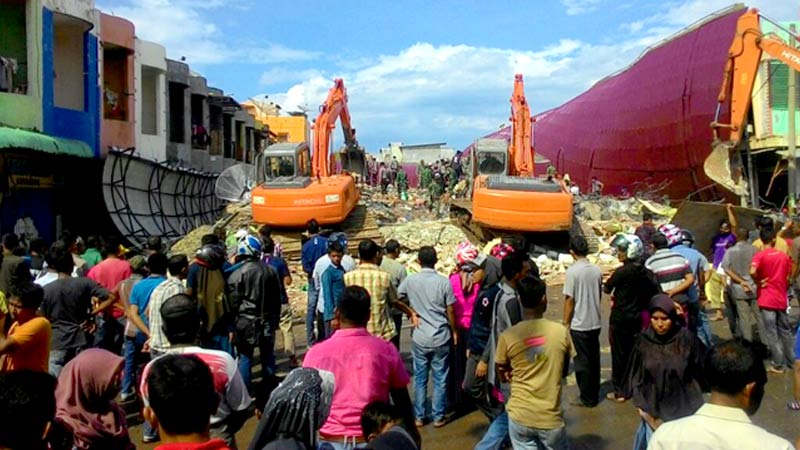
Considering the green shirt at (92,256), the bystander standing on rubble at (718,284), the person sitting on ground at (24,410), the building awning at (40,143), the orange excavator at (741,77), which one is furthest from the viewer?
the orange excavator at (741,77)

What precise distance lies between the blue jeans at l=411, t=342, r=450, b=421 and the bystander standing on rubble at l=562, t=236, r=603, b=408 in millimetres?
1162

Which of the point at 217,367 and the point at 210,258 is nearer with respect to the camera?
the point at 217,367

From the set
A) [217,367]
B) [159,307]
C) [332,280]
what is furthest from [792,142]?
[217,367]

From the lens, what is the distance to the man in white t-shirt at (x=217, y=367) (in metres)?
3.27

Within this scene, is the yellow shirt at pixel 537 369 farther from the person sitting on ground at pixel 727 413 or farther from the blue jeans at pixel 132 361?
the blue jeans at pixel 132 361

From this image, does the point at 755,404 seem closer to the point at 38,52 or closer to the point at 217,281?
the point at 217,281

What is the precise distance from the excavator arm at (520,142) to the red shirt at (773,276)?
10841 millimetres

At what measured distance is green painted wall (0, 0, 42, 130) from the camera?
1538 centimetres

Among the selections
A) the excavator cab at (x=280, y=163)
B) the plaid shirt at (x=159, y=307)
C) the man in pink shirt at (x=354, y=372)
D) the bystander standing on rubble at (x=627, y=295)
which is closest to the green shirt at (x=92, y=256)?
the plaid shirt at (x=159, y=307)

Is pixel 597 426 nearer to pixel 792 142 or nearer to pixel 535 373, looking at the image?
pixel 535 373

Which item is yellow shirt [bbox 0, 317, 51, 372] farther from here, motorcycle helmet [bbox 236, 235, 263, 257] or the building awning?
the building awning

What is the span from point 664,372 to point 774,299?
374 cm

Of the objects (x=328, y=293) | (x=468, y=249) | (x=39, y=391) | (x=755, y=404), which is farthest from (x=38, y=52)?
(x=755, y=404)

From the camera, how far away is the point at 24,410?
2.33 meters
